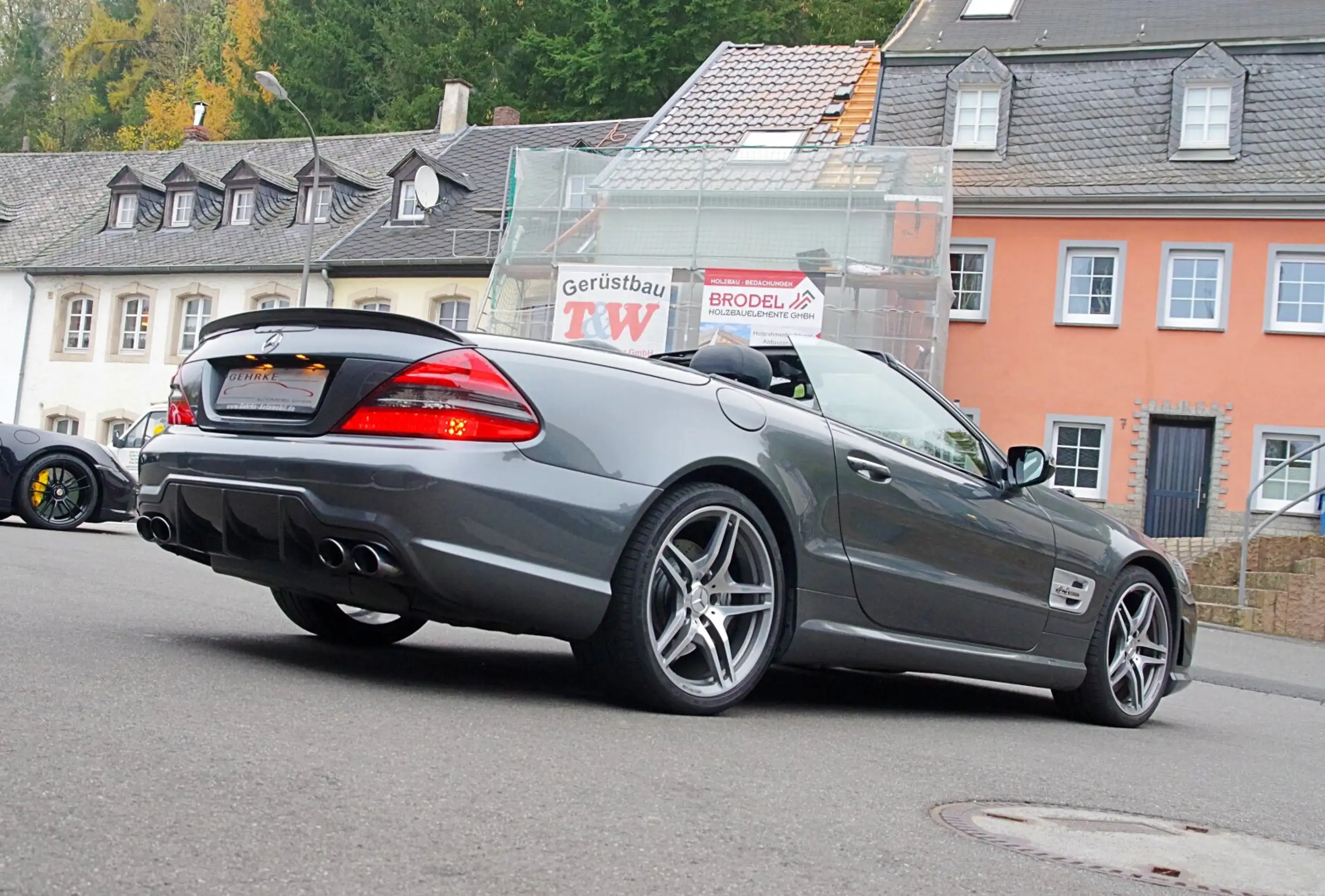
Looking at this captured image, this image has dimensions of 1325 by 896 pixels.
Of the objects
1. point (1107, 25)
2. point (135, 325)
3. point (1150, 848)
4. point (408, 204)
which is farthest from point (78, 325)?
point (1150, 848)

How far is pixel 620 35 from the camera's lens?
4372cm

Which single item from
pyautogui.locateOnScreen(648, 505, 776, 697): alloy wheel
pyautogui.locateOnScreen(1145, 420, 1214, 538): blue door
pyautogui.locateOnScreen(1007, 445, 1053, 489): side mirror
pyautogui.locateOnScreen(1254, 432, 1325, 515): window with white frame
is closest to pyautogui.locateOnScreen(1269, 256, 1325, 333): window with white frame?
pyautogui.locateOnScreen(1254, 432, 1325, 515): window with white frame

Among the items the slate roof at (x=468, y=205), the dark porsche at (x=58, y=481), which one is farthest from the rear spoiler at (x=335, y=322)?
the slate roof at (x=468, y=205)

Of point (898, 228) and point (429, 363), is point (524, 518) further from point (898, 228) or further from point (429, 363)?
point (898, 228)

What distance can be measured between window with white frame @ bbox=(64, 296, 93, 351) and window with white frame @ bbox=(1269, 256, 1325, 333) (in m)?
29.0

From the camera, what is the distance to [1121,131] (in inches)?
1145

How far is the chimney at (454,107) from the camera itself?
4453 cm

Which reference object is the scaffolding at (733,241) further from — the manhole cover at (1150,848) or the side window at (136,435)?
the manhole cover at (1150,848)

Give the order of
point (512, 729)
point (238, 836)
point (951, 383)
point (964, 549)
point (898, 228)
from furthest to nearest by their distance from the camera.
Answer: point (951, 383), point (898, 228), point (964, 549), point (512, 729), point (238, 836)

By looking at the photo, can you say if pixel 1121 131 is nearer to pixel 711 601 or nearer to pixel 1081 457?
pixel 1081 457

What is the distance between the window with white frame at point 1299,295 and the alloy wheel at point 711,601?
78.5ft

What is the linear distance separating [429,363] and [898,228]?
74.9 feet

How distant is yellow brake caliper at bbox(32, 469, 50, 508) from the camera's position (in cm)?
1499

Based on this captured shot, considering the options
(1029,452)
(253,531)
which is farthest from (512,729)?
(1029,452)
